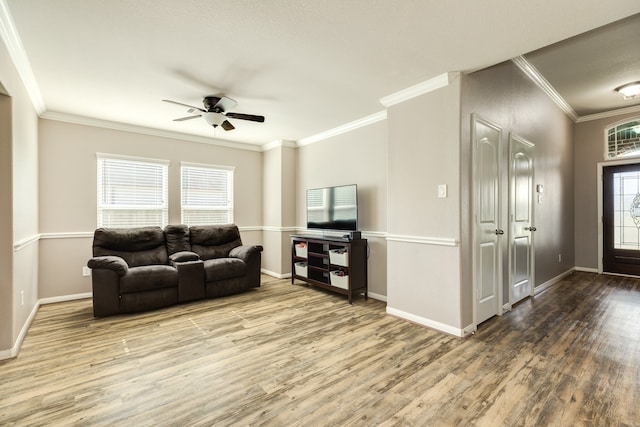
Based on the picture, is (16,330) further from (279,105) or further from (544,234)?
(544,234)

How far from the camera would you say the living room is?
2809 mm

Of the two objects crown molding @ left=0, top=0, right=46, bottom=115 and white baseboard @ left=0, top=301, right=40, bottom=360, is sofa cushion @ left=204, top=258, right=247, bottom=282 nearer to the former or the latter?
white baseboard @ left=0, top=301, right=40, bottom=360

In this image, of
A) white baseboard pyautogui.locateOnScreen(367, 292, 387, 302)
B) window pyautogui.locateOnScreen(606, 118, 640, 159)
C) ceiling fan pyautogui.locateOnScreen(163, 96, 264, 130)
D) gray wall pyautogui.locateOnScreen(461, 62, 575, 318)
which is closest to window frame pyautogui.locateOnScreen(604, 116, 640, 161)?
window pyautogui.locateOnScreen(606, 118, 640, 159)

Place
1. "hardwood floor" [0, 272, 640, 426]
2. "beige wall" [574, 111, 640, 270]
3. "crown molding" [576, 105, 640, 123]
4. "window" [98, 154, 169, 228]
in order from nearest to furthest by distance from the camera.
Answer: "hardwood floor" [0, 272, 640, 426] < "window" [98, 154, 169, 228] < "crown molding" [576, 105, 640, 123] < "beige wall" [574, 111, 640, 270]

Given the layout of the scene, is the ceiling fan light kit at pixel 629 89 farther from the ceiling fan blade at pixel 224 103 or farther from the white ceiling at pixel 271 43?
the ceiling fan blade at pixel 224 103

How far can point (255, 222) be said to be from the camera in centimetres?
591

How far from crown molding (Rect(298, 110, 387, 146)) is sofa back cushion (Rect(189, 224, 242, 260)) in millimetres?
2051

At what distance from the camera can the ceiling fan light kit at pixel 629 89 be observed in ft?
12.9

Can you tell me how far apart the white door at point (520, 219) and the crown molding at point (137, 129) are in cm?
436

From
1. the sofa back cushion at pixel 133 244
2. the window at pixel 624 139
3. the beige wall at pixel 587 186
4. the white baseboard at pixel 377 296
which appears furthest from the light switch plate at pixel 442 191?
the window at pixel 624 139

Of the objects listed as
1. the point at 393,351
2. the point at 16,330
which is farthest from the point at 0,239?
the point at 393,351

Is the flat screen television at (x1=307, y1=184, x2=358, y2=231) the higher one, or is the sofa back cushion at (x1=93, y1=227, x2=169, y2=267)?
the flat screen television at (x1=307, y1=184, x2=358, y2=231)

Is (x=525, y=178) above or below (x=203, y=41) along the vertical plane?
below

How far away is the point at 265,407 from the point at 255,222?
4329mm
